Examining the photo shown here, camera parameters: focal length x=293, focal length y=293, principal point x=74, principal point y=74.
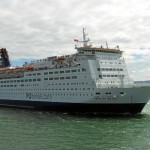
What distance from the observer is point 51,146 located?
2033cm

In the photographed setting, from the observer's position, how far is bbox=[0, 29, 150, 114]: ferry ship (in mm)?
33562

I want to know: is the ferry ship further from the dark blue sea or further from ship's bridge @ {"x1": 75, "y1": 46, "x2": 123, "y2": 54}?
the dark blue sea

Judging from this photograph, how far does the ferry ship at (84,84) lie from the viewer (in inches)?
1321

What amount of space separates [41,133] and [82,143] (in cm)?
473

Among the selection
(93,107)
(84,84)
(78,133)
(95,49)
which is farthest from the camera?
(95,49)

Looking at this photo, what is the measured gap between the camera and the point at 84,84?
35031 mm

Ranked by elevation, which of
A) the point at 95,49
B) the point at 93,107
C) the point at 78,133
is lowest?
the point at 78,133

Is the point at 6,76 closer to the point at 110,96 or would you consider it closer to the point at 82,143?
the point at 110,96

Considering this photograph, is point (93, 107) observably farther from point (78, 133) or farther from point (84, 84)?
point (78, 133)

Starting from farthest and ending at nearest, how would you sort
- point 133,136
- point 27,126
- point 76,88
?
point 76,88 → point 27,126 → point 133,136

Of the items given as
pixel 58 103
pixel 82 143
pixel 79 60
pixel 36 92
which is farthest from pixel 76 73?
pixel 82 143

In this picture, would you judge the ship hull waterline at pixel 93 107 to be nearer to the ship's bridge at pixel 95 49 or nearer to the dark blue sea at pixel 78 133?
the dark blue sea at pixel 78 133

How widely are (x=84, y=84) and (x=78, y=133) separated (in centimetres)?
1113

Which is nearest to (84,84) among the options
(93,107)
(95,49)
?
(93,107)
